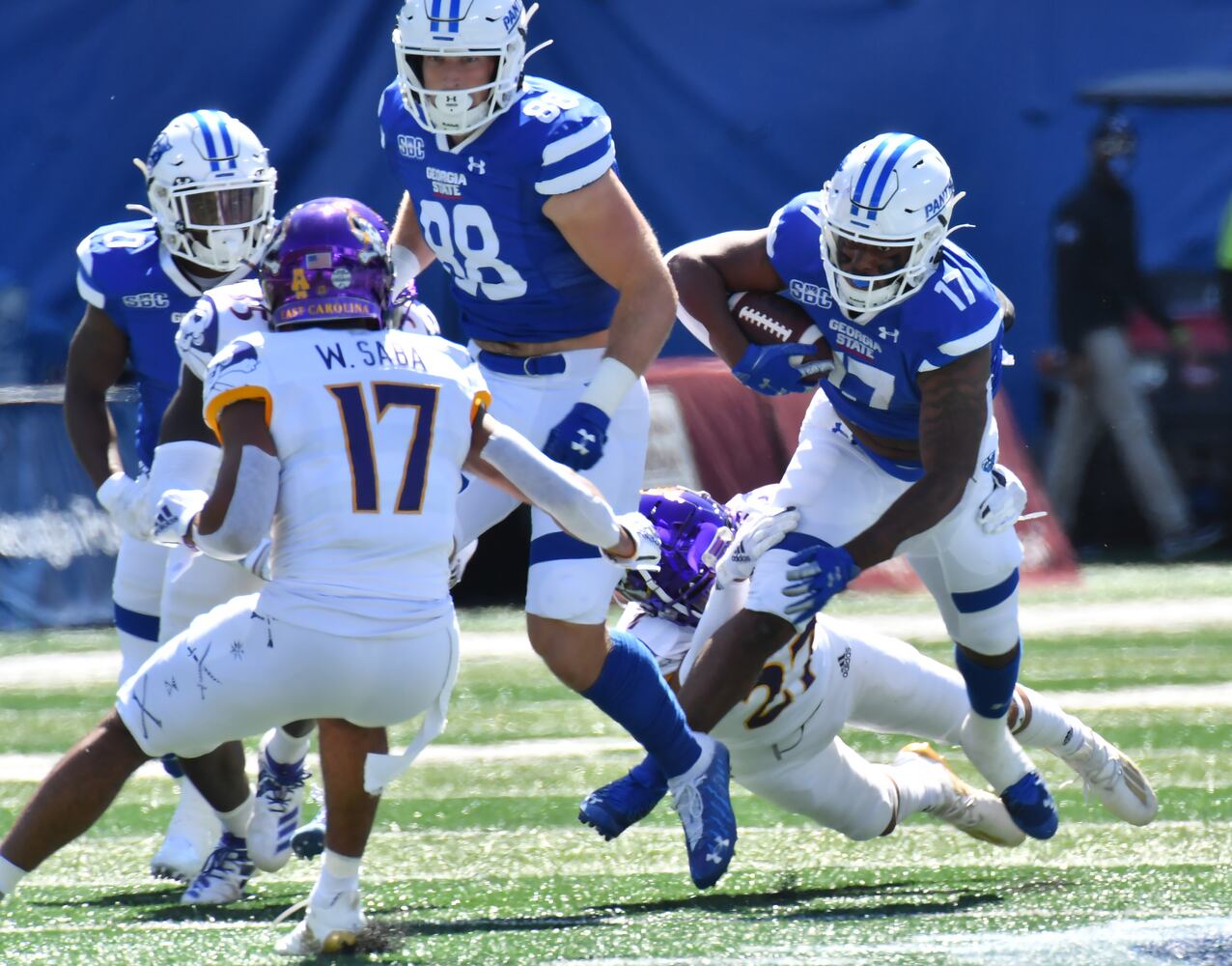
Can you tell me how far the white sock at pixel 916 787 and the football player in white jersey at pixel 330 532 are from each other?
51.0 inches

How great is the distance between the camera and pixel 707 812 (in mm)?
4117

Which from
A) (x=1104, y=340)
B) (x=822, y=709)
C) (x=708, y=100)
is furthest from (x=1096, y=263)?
(x=822, y=709)

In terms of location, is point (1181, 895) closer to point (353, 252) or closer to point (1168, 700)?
point (353, 252)

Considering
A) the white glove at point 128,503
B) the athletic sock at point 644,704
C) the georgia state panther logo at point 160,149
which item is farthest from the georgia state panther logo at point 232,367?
the georgia state panther logo at point 160,149

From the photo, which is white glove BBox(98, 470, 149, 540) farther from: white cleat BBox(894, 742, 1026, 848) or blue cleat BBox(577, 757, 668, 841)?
white cleat BBox(894, 742, 1026, 848)

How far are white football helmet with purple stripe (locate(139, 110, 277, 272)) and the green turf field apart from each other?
1.43 metres

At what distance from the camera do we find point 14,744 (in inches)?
265

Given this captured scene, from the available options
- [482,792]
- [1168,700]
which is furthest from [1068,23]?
[482,792]

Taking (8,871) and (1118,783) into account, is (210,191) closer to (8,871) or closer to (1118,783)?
(8,871)

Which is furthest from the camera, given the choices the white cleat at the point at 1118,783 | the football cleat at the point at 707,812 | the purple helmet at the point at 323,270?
the white cleat at the point at 1118,783

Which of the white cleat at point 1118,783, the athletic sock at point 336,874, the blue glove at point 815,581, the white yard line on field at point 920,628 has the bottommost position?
the white yard line on field at point 920,628

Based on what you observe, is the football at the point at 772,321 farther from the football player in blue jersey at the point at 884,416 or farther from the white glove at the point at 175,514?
the white glove at the point at 175,514

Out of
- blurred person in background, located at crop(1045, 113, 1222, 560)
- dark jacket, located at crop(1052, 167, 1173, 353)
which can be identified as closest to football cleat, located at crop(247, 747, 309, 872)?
blurred person in background, located at crop(1045, 113, 1222, 560)

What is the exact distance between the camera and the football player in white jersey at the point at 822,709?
4426 millimetres
